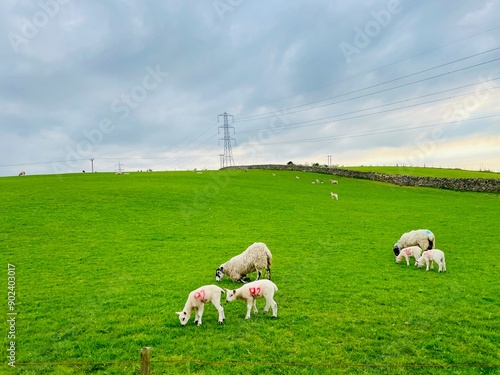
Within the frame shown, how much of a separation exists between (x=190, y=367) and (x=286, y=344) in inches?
97.5

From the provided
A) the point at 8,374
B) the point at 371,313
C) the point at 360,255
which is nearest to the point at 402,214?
the point at 360,255

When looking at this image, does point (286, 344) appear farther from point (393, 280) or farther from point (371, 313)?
point (393, 280)

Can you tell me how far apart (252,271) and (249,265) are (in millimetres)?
277

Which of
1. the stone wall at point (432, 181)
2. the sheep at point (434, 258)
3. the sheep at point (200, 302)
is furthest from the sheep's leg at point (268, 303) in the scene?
the stone wall at point (432, 181)

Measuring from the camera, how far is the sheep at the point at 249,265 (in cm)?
1425

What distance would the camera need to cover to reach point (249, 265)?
1440 centimetres

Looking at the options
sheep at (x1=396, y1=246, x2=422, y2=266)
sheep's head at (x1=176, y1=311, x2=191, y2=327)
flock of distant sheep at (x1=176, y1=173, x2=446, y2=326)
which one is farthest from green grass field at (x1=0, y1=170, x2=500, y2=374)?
sheep at (x1=396, y1=246, x2=422, y2=266)

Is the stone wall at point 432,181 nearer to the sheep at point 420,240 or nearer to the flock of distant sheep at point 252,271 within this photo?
the sheep at point 420,240

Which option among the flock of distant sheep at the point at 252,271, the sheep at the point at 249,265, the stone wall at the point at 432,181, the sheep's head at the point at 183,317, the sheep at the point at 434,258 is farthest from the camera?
the stone wall at the point at 432,181

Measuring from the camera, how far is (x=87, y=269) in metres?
16.3

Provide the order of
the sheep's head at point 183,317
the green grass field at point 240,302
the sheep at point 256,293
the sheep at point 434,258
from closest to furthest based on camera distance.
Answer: the green grass field at point 240,302
the sheep's head at point 183,317
the sheep at point 256,293
the sheep at point 434,258

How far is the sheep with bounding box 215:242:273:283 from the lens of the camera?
46.8 ft

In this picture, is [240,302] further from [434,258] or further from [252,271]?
[434,258]

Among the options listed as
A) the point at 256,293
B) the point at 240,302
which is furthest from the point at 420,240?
the point at 256,293
